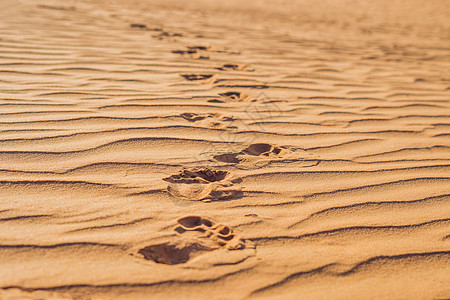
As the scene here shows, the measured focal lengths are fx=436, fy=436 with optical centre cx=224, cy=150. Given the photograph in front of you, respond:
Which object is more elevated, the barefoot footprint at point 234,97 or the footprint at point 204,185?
→ the barefoot footprint at point 234,97

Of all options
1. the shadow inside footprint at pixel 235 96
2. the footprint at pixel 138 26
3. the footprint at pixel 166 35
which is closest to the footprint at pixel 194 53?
the footprint at pixel 166 35

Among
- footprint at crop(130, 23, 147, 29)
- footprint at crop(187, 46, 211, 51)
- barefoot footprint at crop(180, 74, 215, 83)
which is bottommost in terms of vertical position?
barefoot footprint at crop(180, 74, 215, 83)

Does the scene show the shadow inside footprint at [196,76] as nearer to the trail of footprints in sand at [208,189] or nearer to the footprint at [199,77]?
the footprint at [199,77]

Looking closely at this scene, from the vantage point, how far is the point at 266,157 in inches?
83.0

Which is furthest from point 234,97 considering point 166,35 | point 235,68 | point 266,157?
point 166,35

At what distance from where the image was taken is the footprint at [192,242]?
1.39m

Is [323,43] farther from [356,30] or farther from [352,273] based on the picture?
[352,273]

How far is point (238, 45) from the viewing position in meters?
4.79

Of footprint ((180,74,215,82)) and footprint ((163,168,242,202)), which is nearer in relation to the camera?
footprint ((163,168,242,202))

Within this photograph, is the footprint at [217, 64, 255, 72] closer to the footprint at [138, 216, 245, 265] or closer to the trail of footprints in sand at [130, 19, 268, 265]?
the trail of footprints in sand at [130, 19, 268, 265]

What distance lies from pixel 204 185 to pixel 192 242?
395 millimetres

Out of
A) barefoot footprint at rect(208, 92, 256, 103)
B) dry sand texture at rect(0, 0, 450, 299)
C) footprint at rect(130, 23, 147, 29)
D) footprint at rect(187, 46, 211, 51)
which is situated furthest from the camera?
footprint at rect(130, 23, 147, 29)

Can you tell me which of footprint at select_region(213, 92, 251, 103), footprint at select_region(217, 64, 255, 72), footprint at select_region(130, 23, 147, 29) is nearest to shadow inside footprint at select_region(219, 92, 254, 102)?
footprint at select_region(213, 92, 251, 103)

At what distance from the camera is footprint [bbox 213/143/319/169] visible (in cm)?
204
